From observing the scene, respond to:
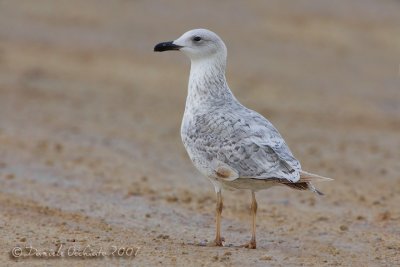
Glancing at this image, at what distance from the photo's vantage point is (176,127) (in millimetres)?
16062

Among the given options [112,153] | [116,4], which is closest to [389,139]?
[112,153]

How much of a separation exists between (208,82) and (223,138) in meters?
0.86

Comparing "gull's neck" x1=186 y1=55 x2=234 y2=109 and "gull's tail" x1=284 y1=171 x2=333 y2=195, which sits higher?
"gull's neck" x1=186 y1=55 x2=234 y2=109

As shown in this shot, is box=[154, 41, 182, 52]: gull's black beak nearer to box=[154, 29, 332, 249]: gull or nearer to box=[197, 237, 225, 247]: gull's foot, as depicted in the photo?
box=[154, 29, 332, 249]: gull

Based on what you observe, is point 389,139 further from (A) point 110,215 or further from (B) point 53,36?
(B) point 53,36

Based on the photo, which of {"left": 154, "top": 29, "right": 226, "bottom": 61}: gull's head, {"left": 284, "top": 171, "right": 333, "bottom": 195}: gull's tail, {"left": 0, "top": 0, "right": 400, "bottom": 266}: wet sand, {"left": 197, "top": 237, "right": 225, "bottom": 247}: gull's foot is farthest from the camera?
{"left": 154, "top": 29, "right": 226, "bottom": 61}: gull's head

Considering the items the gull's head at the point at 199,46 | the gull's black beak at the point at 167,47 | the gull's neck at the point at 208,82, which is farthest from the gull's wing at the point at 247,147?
the gull's black beak at the point at 167,47

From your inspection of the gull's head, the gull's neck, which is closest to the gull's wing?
the gull's neck

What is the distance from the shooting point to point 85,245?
7988mm

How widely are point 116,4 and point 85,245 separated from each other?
60.3ft

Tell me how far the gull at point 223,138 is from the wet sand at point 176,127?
22.9 inches

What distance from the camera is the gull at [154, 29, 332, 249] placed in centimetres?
801

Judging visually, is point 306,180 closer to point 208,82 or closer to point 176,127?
point 208,82

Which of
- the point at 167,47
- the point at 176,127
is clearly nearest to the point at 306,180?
the point at 167,47
